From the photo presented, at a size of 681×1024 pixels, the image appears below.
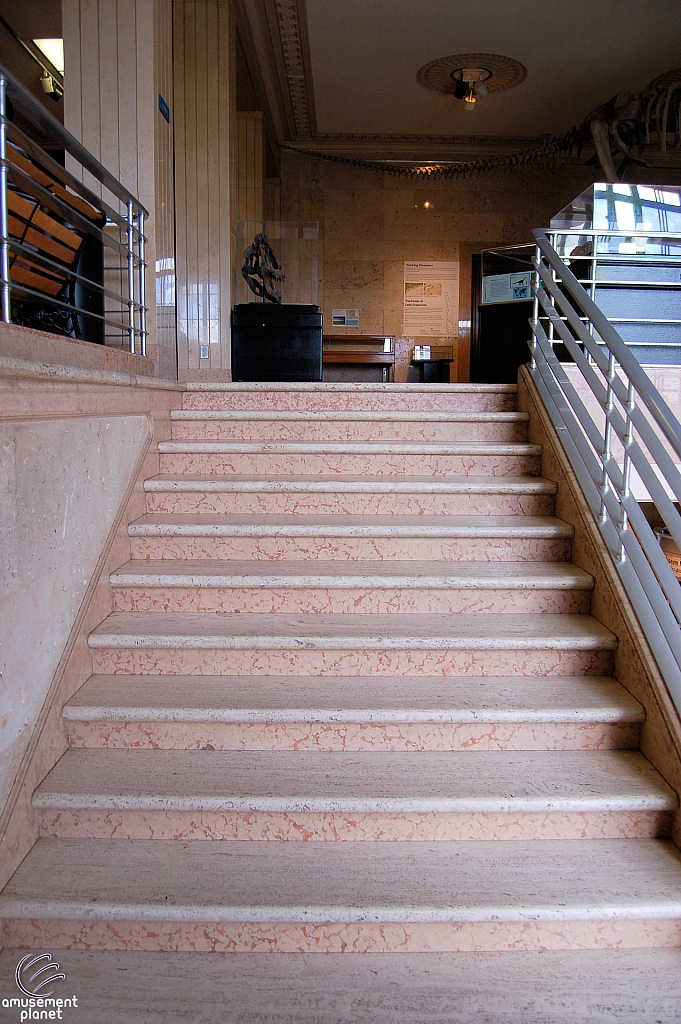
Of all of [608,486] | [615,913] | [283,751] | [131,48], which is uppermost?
[131,48]

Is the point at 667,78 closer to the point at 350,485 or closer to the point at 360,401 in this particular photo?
the point at 360,401

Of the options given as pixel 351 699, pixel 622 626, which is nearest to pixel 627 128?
pixel 622 626

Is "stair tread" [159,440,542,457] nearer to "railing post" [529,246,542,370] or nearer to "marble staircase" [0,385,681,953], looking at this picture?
"marble staircase" [0,385,681,953]

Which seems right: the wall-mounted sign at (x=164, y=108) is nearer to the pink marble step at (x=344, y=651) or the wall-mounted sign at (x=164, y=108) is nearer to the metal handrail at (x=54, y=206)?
the metal handrail at (x=54, y=206)

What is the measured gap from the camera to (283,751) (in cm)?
212

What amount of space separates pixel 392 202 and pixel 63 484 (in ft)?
28.4

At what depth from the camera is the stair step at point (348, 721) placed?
2086mm

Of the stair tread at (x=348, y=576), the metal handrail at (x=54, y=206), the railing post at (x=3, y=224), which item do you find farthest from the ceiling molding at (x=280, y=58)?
the stair tread at (x=348, y=576)

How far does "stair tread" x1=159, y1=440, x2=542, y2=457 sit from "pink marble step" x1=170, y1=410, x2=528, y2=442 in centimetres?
10

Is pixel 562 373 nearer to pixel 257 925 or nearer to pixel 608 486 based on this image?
pixel 608 486

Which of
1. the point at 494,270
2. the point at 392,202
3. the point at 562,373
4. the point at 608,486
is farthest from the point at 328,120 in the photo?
the point at 608,486

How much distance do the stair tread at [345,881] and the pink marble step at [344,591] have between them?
883 mm

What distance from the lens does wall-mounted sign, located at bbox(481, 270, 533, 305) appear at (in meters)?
5.02

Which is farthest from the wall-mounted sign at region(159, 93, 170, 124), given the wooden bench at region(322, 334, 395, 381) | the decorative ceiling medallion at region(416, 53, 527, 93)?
the wooden bench at region(322, 334, 395, 381)
